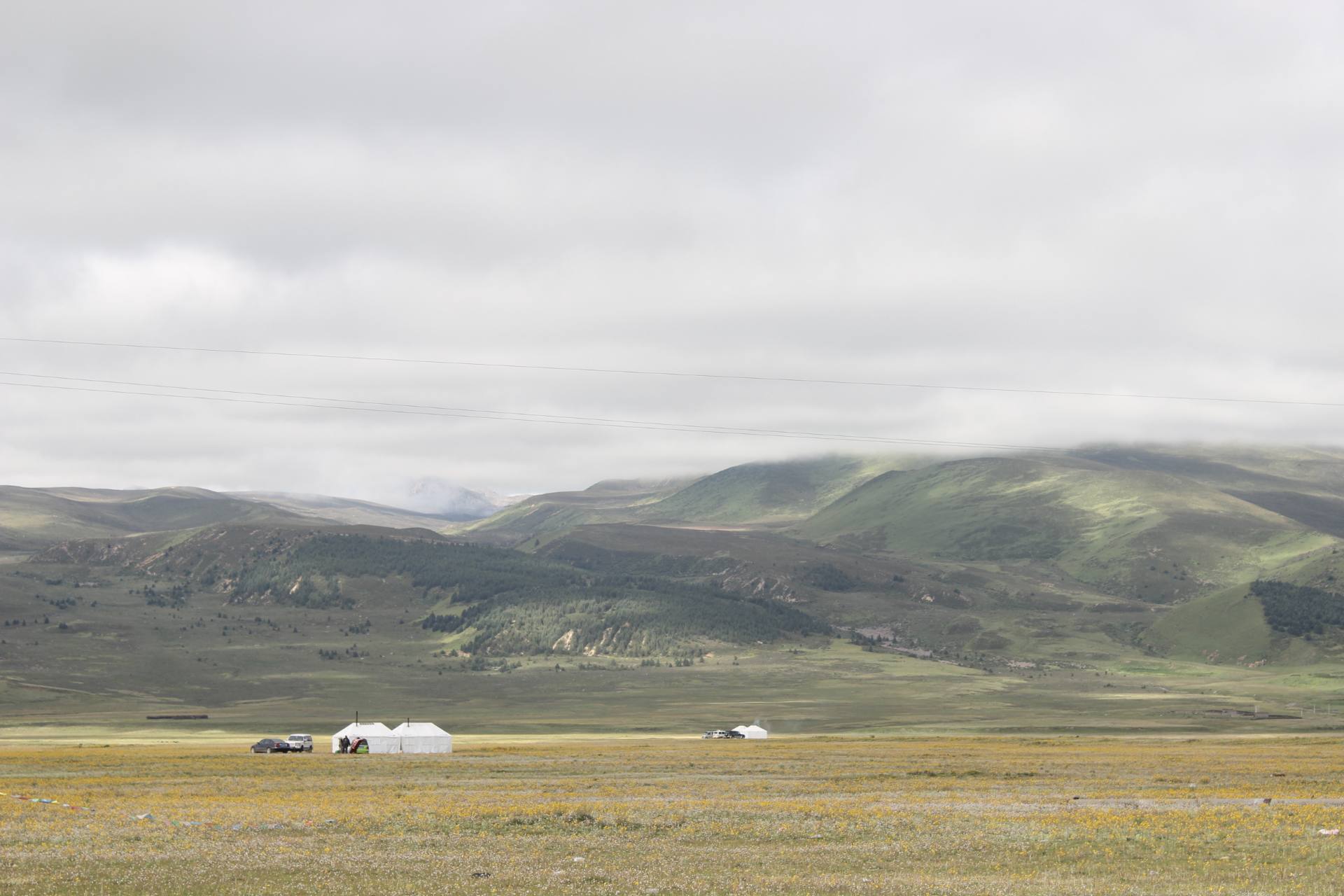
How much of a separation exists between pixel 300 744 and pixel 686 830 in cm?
8528

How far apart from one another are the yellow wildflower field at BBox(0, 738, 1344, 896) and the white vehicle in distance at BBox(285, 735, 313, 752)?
31.4 m

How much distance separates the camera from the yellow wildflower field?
117 feet

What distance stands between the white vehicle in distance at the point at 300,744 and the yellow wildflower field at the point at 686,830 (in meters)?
31.4

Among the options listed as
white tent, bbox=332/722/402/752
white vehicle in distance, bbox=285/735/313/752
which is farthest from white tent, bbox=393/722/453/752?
white vehicle in distance, bbox=285/735/313/752

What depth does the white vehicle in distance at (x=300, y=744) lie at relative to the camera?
121 m

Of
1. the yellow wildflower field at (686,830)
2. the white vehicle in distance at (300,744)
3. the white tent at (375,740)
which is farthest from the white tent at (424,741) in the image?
the yellow wildflower field at (686,830)

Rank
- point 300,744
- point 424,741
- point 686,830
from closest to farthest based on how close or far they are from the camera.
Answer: point 686,830, point 424,741, point 300,744

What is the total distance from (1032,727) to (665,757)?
8269 centimetres

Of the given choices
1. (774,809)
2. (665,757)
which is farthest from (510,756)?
(774,809)

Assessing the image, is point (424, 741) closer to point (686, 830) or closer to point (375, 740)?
point (375, 740)

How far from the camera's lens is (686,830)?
47.6 m

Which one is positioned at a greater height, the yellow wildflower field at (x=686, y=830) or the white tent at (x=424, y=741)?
the yellow wildflower field at (x=686, y=830)

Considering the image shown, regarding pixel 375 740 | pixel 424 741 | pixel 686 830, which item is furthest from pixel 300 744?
pixel 686 830

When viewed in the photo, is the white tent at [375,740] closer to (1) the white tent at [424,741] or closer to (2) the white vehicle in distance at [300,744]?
(1) the white tent at [424,741]
